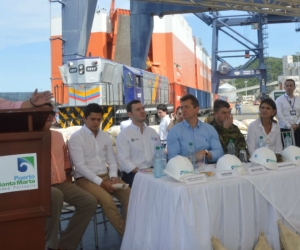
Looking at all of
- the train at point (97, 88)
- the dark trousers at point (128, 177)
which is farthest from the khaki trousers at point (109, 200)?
the train at point (97, 88)

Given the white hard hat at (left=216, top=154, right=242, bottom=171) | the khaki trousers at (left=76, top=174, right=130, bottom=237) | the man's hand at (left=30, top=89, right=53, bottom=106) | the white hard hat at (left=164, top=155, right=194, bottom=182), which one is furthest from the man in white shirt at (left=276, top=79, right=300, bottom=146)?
the man's hand at (left=30, top=89, right=53, bottom=106)

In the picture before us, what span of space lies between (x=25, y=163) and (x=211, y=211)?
1328mm

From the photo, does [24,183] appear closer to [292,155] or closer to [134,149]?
[134,149]

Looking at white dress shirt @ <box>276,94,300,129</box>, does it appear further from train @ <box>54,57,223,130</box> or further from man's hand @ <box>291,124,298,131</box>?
train @ <box>54,57,223,130</box>

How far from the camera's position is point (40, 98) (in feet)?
10.0

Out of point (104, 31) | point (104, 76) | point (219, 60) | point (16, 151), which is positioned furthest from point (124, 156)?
point (219, 60)

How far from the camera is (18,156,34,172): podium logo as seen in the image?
275 cm

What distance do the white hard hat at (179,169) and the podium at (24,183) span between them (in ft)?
2.88

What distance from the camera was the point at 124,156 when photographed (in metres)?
4.58

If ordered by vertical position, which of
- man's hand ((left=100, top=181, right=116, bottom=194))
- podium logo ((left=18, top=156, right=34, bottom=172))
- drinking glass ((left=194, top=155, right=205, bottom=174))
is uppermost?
podium logo ((left=18, top=156, right=34, bottom=172))

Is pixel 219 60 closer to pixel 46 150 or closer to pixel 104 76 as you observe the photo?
pixel 104 76

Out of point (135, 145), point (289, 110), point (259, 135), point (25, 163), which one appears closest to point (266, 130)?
point (259, 135)

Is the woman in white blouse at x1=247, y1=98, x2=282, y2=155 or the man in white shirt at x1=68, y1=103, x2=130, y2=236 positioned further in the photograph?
the woman in white blouse at x1=247, y1=98, x2=282, y2=155

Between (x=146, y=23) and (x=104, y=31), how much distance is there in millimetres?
7967
